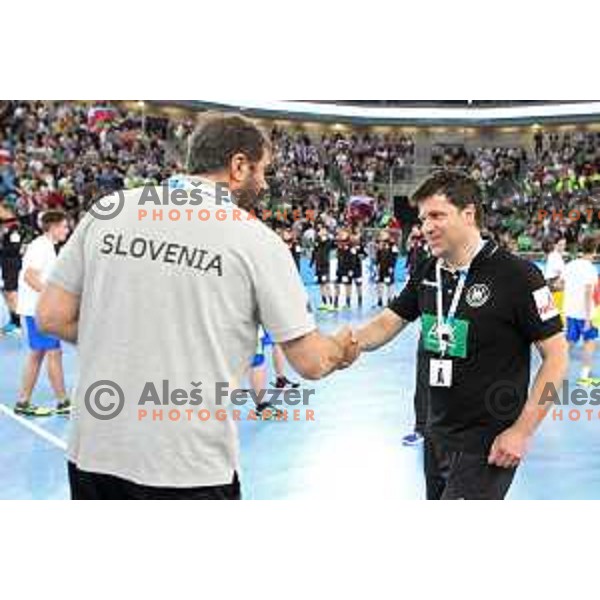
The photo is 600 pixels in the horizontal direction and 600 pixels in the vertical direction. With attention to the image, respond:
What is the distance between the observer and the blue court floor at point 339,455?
4773mm

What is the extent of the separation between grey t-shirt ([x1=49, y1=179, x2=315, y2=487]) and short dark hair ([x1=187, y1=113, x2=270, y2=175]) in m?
0.09

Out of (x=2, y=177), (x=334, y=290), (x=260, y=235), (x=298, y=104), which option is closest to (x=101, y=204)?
(x=260, y=235)

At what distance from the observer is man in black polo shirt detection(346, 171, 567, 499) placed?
107 inches

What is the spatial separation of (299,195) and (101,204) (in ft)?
80.5

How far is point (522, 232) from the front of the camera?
2634 cm

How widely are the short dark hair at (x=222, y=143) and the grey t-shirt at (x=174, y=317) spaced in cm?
9

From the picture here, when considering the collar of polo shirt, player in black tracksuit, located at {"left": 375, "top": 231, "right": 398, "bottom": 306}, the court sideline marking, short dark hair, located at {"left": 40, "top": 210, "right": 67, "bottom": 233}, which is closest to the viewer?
the collar of polo shirt

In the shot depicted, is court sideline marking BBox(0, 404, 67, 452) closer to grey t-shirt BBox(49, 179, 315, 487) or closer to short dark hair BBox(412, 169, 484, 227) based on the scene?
short dark hair BBox(412, 169, 484, 227)

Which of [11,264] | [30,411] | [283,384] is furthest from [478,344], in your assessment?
Answer: [11,264]

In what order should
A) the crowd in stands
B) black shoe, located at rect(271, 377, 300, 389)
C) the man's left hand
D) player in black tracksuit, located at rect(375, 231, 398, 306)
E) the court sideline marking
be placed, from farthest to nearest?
the crowd in stands → player in black tracksuit, located at rect(375, 231, 398, 306) → black shoe, located at rect(271, 377, 300, 389) → the court sideline marking → the man's left hand

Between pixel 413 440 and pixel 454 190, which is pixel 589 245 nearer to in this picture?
pixel 413 440

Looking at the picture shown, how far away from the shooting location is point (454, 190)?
2.89m

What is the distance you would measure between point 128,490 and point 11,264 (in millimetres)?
9270

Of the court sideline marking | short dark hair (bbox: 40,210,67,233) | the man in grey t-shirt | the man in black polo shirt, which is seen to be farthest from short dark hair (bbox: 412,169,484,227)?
short dark hair (bbox: 40,210,67,233)
